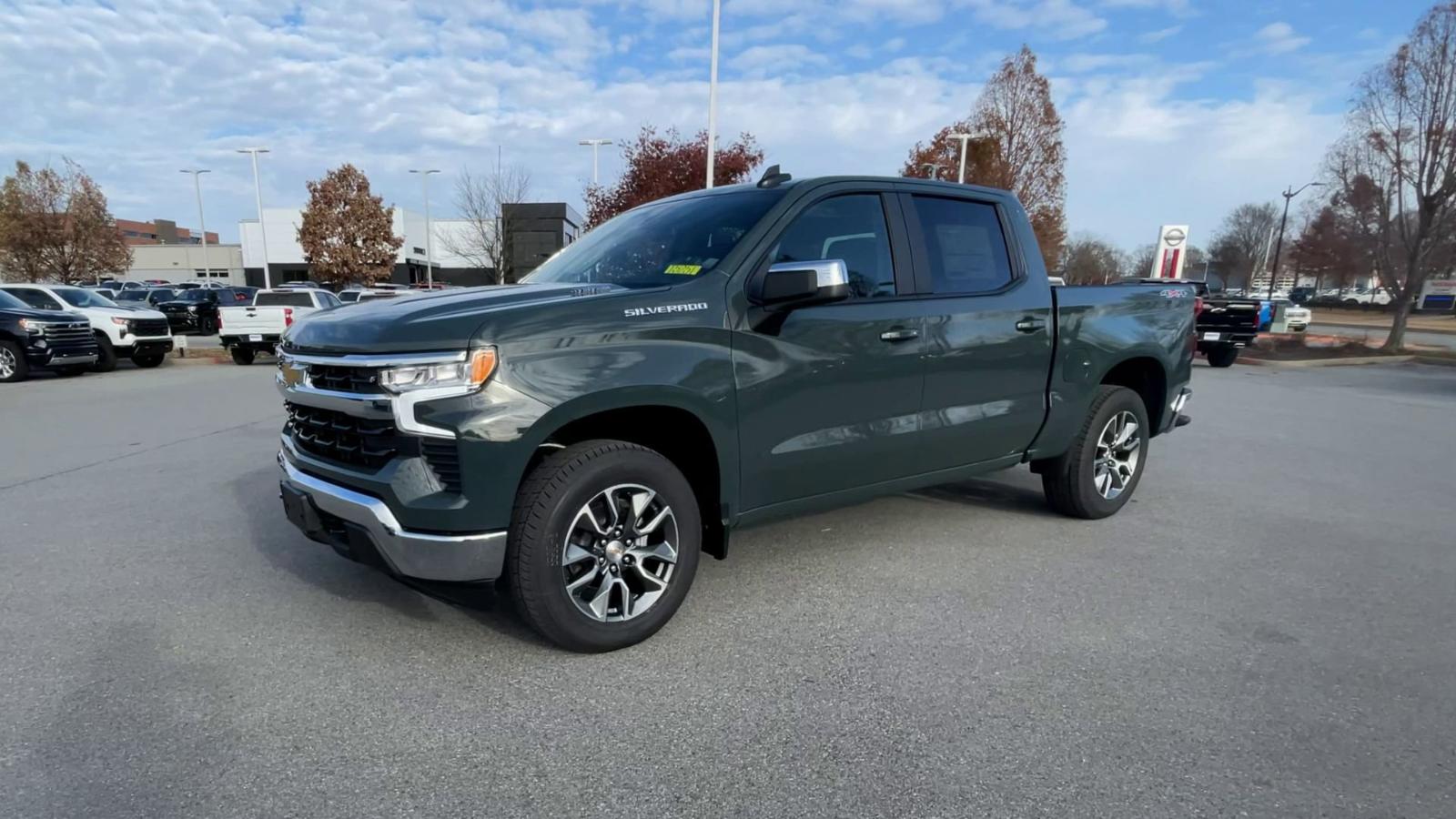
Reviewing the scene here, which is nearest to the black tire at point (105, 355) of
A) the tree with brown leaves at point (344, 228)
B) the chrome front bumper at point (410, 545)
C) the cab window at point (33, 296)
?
the cab window at point (33, 296)

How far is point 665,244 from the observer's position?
153 inches

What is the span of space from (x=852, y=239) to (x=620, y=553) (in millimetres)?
1896

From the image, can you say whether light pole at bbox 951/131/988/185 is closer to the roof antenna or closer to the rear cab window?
the rear cab window

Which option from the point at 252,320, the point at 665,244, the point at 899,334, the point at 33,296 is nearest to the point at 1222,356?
the point at 899,334

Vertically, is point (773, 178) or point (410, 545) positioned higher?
point (773, 178)

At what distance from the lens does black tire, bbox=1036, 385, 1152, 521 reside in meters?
4.91

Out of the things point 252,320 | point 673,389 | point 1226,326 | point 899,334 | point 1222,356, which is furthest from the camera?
point 1222,356

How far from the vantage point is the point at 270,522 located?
4.95 m

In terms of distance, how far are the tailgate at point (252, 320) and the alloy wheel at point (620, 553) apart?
605 inches

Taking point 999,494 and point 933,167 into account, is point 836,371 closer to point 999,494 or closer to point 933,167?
point 999,494

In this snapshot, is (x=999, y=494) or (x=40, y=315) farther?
(x=40, y=315)

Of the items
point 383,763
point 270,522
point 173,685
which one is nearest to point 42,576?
point 270,522

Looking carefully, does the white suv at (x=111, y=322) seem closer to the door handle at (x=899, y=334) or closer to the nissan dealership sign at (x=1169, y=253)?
the door handle at (x=899, y=334)

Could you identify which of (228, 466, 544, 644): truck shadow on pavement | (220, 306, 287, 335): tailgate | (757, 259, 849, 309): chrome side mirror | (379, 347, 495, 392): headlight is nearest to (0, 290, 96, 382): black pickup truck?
(220, 306, 287, 335): tailgate
